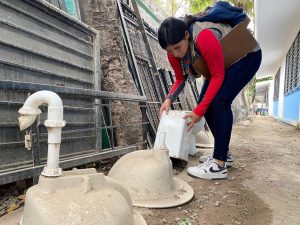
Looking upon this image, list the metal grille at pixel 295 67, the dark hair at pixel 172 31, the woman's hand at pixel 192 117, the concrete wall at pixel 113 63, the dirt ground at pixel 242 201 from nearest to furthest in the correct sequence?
the dirt ground at pixel 242 201 → the dark hair at pixel 172 31 → the woman's hand at pixel 192 117 → the concrete wall at pixel 113 63 → the metal grille at pixel 295 67

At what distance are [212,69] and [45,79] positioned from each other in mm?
1298

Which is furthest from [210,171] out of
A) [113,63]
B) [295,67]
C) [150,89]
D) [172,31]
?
[295,67]

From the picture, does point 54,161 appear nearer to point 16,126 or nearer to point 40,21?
point 16,126

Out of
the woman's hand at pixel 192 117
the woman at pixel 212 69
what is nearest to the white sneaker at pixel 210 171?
the woman at pixel 212 69

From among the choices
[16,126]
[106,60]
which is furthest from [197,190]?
[106,60]

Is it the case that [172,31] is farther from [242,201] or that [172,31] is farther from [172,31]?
[242,201]

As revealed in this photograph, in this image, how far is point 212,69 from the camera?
8.27 ft

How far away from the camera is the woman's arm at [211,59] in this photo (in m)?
2.43

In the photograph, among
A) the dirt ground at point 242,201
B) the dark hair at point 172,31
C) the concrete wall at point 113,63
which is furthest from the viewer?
the concrete wall at point 113,63

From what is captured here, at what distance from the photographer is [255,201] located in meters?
2.23

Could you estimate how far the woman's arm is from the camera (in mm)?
2434

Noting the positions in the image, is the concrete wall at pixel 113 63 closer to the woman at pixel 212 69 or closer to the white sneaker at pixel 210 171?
the woman at pixel 212 69

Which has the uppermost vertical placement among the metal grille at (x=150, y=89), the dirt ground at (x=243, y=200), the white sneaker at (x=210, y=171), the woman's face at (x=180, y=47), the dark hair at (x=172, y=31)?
the dark hair at (x=172, y=31)

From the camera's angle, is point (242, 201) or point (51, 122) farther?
point (242, 201)
